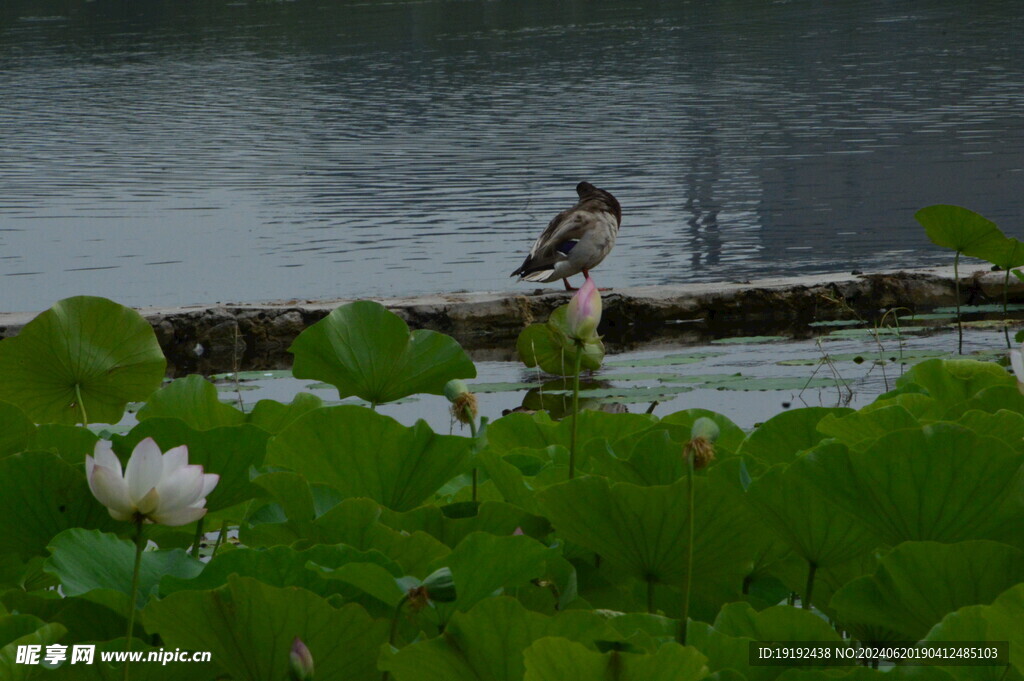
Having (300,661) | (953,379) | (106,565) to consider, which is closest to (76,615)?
(106,565)

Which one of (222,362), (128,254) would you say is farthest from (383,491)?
(128,254)

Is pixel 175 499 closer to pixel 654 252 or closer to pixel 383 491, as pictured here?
pixel 383 491

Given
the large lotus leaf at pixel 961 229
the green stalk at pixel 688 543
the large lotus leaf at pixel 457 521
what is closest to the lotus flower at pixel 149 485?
the large lotus leaf at pixel 457 521

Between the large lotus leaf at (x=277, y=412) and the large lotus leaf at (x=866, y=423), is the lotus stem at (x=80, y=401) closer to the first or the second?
the large lotus leaf at (x=277, y=412)

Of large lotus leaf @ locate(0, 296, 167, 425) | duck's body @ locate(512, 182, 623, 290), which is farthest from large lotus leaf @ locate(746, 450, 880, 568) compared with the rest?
duck's body @ locate(512, 182, 623, 290)

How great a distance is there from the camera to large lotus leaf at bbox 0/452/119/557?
1.07 m

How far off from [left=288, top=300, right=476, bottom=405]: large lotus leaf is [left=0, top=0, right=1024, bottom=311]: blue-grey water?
435cm

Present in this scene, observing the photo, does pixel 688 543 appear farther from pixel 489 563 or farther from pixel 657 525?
pixel 489 563

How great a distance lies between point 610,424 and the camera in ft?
4.80

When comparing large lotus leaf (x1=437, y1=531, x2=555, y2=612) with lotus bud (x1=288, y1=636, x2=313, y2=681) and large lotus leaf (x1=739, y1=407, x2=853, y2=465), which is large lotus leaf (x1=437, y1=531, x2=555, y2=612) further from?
large lotus leaf (x1=739, y1=407, x2=853, y2=465)

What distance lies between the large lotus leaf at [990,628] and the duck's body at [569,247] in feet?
13.9

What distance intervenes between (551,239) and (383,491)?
154 inches

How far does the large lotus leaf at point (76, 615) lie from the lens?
37.7 inches

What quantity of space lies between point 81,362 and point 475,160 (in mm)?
9524
